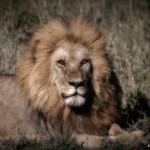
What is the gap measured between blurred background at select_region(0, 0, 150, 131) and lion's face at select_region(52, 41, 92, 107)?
66 centimetres

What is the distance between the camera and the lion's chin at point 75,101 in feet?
18.1

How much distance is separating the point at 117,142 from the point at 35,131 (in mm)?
903

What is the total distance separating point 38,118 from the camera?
5.88 meters

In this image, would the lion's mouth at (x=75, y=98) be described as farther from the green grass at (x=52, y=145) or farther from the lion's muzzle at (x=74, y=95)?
the green grass at (x=52, y=145)

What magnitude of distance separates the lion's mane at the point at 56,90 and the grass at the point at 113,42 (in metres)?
0.36

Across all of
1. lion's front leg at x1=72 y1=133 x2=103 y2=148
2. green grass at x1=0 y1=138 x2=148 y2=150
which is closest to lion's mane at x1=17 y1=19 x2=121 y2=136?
lion's front leg at x1=72 y1=133 x2=103 y2=148

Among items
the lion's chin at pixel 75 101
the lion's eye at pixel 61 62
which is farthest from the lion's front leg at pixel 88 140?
the lion's eye at pixel 61 62

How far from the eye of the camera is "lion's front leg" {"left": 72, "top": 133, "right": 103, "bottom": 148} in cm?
564

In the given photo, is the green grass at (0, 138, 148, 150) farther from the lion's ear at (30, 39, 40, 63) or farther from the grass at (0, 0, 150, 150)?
the lion's ear at (30, 39, 40, 63)

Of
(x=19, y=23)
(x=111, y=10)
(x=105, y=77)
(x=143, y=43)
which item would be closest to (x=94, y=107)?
(x=105, y=77)

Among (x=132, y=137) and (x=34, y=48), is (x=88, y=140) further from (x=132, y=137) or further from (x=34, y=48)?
(x=34, y=48)

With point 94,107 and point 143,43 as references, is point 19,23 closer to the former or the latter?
point 143,43

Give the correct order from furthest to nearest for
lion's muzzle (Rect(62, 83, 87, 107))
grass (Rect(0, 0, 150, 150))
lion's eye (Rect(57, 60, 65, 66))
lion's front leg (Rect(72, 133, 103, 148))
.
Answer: grass (Rect(0, 0, 150, 150)), lion's eye (Rect(57, 60, 65, 66)), lion's front leg (Rect(72, 133, 103, 148)), lion's muzzle (Rect(62, 83, 87, 107))

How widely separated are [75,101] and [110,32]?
4.57 metres
